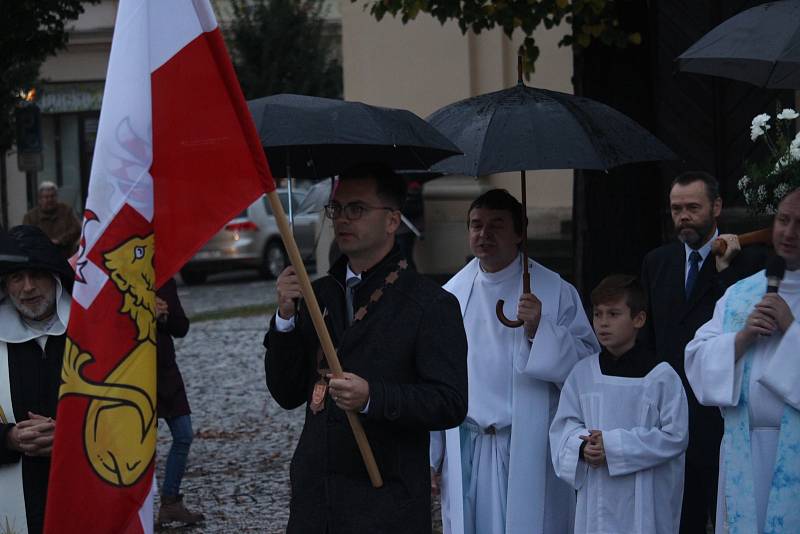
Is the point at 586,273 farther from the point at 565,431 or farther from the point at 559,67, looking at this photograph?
the point at 559,67

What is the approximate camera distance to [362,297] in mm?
4355

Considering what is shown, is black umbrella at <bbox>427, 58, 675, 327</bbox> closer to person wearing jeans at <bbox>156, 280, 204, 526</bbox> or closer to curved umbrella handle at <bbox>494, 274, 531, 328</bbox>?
curved umbrella handle at <bbox>494, 274, 531, 328</bbox>

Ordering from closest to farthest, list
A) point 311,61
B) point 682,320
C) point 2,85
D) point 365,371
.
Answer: point 365,371 → point 682,320 → point 2,85 → point 311,61

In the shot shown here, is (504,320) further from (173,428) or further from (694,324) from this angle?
(173,428)

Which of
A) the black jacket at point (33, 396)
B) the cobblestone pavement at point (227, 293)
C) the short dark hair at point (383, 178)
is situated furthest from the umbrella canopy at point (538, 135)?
the cobblestone pavement at point (227, 293)

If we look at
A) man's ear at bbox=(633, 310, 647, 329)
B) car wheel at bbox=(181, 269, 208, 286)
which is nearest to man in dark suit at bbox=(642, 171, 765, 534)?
man's ear at bbox=(633, 310, 647, 329)

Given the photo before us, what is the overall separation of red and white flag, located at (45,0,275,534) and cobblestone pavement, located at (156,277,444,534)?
4.20 metres

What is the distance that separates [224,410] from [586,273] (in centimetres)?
470

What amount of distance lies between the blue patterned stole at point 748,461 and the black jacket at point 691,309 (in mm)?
909

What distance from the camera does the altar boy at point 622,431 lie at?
537 centimetres

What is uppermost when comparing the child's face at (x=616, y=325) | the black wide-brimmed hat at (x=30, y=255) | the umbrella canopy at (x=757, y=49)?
the umbrella canopy at (x=757, y=49)

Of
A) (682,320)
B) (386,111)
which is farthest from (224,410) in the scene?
(386,111)

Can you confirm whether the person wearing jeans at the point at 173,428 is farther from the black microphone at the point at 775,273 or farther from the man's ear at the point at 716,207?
the black microphone at the point at 775,273

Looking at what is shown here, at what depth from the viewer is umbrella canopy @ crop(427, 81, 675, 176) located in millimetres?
5367
